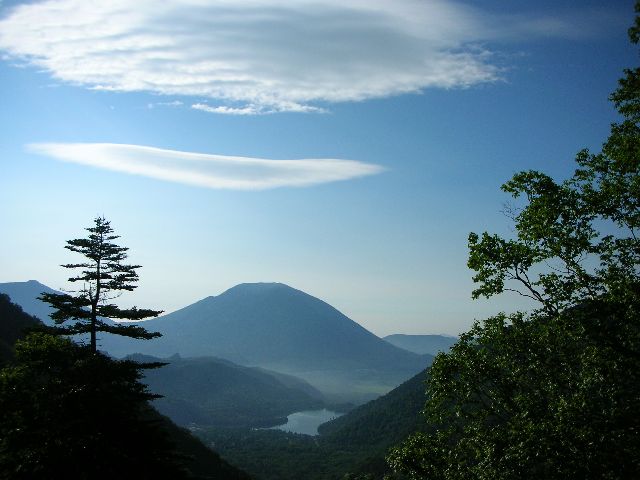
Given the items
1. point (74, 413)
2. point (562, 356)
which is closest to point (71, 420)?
point (74, 413)

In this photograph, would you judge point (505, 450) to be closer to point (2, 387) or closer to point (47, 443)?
point (47, 443)

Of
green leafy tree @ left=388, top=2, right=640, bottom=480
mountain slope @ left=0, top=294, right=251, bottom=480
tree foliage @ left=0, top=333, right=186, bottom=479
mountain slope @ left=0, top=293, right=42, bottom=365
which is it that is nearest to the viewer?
green leafy tree @ left=388, top=2, right=640, bottom=480

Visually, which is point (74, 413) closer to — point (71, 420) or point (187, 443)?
point (71, 420)

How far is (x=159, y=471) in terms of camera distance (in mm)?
25516

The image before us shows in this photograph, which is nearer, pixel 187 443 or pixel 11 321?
pixel 11 321

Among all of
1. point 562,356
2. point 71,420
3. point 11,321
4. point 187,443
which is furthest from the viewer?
point 187,443

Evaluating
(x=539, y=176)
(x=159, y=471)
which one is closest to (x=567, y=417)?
(x=539, y=176)

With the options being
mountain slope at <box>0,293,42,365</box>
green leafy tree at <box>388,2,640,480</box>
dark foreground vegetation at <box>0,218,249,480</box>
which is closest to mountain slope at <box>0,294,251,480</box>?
mountain slope at <box>0,293,42,365</box>

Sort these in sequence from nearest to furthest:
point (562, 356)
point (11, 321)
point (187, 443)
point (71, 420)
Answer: point (562, 356), point (71, 420), point (11, 321), point (187, 443)

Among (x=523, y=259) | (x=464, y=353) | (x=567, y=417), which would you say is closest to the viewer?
(x=567, y=417)

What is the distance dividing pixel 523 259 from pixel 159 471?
21475 millimetres

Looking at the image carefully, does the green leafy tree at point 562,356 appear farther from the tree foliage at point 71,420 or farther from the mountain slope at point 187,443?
the mountain slope at point 187,443

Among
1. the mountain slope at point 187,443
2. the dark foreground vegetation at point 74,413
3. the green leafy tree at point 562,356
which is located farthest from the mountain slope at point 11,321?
the green leafy tree at point 562,356

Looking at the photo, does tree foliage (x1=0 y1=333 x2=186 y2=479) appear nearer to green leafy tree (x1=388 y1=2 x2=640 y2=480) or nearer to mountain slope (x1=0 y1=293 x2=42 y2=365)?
green leafy tree (x1=388 y1=2 x2=640 y2=480)
